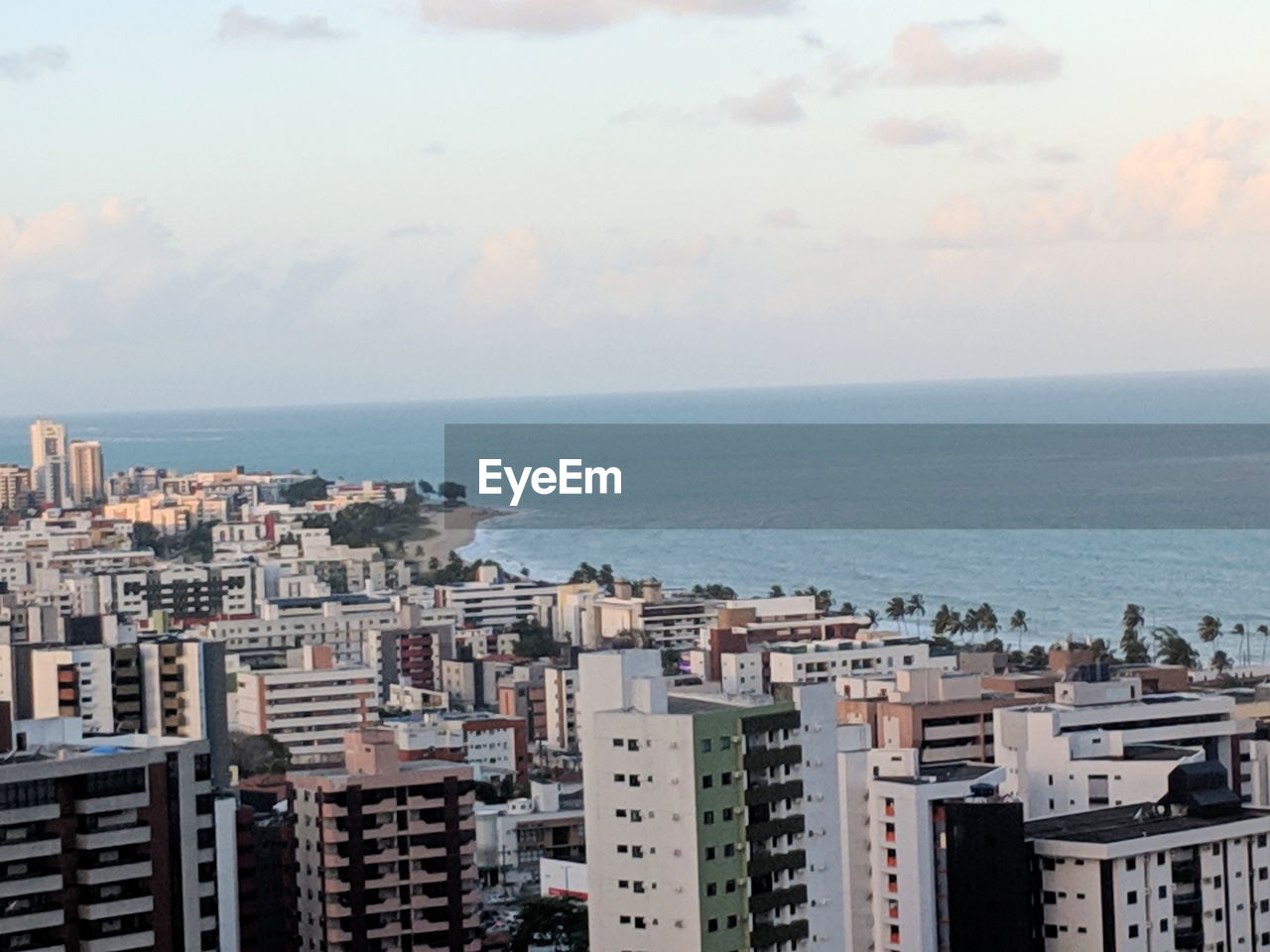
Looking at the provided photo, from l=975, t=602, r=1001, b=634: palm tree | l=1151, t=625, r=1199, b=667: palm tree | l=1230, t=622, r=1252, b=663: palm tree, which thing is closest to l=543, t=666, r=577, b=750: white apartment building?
l=1151, t=625, r=1199, b=667: palm tree

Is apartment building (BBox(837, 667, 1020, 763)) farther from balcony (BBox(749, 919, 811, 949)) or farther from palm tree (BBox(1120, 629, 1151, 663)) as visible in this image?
palm tree (BBox(1120, 629, 1151, 663))

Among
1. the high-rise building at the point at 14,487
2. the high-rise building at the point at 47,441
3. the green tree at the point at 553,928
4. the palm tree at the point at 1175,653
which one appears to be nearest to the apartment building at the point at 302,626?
the palm tree at the point at 1175,653

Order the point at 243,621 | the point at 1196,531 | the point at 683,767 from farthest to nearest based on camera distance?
1. the point at 1196,531
2. the point at 243,621
3. the point at 683,767

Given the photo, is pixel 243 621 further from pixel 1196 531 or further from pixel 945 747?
pixel 1196 531

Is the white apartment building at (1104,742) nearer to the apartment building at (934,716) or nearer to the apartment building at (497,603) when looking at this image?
the apartment building at (934,716)

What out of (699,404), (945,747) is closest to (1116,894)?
(945,747)

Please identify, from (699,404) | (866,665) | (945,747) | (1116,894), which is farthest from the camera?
(699,404)
